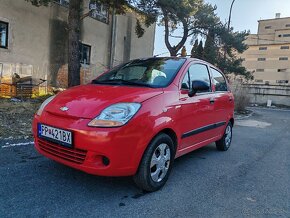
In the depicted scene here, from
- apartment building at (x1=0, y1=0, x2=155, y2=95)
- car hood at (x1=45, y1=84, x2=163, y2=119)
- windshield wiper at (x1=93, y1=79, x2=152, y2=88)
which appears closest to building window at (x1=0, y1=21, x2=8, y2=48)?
apartment building at (x1=0, y1=0, x2=155, y2=95)

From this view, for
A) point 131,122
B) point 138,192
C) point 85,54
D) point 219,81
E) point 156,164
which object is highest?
point 85,54

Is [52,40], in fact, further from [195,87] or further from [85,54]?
[195,87]

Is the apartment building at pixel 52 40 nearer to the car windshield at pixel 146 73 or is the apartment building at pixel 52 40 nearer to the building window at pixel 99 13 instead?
the building window at pixel 99 13

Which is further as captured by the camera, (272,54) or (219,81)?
(272,54)

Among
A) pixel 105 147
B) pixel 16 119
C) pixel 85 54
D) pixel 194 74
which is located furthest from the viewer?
pixel 85 54

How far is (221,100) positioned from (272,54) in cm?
6274

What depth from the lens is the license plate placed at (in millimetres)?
3006

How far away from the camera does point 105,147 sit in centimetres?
287

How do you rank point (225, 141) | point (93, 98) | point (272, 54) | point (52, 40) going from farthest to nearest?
point (272, 54), point (52, 40), point (225, 141), point (93, 98)

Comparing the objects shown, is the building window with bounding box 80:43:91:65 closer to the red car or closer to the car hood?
the red car

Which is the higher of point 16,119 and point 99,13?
point 99,13

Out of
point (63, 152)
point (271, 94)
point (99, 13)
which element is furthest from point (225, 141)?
point (271, 94)

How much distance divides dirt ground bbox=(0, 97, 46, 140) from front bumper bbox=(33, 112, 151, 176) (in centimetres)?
296

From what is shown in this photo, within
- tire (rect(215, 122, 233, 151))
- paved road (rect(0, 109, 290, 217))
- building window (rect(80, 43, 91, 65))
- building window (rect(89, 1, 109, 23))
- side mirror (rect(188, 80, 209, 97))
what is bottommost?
paved road (rect(0, 109, 290, 217))
